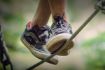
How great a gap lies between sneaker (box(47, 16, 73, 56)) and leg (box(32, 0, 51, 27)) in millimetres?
51

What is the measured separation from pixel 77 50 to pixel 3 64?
0.21 m

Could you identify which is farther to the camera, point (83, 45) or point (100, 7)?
point (83, 45)

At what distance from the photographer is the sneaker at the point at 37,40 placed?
3.51ft

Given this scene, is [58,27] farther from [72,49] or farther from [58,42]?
[72,49]

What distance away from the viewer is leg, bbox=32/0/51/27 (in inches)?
41.1

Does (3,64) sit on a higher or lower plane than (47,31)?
lower

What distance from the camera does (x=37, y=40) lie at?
1096 mm

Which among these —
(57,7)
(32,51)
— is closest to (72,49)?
(32,51)

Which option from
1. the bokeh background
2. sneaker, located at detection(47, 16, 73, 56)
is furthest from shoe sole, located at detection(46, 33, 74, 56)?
the bokeh background

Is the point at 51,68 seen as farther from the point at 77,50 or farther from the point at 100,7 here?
the point at 100,7

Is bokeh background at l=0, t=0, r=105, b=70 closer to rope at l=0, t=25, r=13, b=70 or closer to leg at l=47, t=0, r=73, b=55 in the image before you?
rope at l=0, t=25, r=13, b=70

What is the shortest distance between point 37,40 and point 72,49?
131 mm

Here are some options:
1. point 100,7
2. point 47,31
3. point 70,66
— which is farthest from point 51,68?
point 100,7

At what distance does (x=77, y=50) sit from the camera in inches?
46.4
